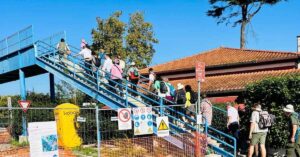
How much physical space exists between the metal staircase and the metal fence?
0.31 meters

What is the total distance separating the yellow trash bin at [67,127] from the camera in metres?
10.5

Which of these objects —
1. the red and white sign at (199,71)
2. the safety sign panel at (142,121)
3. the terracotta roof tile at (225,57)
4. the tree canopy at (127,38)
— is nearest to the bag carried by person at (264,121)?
the red and white sign at (199,71)

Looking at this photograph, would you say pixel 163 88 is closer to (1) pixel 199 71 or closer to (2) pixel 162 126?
(2) pixel 162 126

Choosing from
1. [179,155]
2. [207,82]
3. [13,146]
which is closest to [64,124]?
[13,146]

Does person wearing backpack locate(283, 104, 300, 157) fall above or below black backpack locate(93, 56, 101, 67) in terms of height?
below

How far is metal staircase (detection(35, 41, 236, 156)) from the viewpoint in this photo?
42.2 feet

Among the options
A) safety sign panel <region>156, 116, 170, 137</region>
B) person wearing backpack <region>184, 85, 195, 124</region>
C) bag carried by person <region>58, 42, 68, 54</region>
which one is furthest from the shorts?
bag carried by person <region>58, 42, 68, 54</region>

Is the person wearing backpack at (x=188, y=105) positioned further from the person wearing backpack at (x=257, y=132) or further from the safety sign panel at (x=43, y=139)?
the safety sign panel at (x=43, y=139)

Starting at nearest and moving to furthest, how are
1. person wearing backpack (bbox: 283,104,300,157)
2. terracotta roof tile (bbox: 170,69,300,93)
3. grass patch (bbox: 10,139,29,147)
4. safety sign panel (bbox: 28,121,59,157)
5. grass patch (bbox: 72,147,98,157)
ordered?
safety sign panel (bbox: 28,121,59,157)
grass patch (bbox: 10,139,29,147)
person wearing backpack (bbox: 283,104,300,157)
grass patch (bbox: 72,147,98,157)
terracotta roof tile (bbox: 170,69,300,93)

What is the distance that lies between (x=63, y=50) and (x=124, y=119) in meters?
8.11

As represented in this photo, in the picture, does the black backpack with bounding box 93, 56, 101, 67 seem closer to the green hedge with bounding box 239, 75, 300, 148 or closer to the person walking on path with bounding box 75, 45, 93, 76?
the person walking on path with bounding box 75, 45, 93, 76

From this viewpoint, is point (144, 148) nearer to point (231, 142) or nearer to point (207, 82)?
point (231, 142)

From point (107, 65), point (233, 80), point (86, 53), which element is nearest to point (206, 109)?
point (107, 65)

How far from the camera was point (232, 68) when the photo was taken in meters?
27.3
